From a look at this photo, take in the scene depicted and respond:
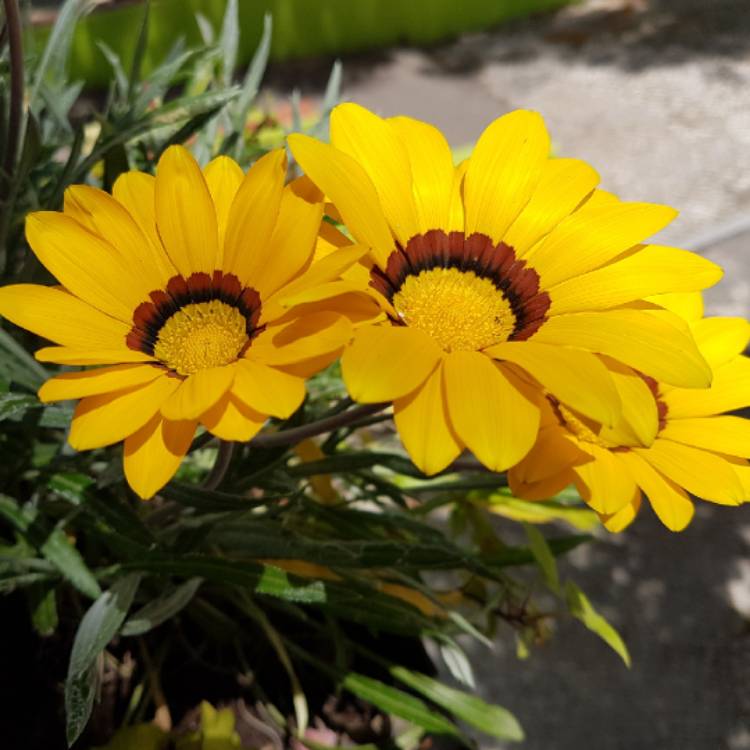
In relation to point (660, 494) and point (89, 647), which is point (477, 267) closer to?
point (660, 494)

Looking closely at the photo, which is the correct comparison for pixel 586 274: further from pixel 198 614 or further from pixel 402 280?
pixel 198 614

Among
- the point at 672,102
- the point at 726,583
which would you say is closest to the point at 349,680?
the point at 726,583

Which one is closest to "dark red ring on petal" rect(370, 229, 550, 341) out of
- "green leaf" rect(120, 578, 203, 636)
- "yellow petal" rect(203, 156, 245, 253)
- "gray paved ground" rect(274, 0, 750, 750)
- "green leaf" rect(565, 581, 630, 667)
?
"yellow petal" rect(203, 156, 245, 253)

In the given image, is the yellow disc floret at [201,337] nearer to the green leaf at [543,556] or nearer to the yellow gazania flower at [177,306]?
the yellow gazania flower at [177,306]

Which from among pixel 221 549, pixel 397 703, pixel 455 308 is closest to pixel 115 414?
pixel 455 308

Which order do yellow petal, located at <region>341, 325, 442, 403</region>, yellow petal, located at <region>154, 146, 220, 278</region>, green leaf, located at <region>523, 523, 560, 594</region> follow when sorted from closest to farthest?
yellow petal, located at <region>341, 325, 442, 403</region>, yellow petal, located at <region>154, 146, 220, 278</region>, green leaf, located at <region>523, 523, 560, 594</region>

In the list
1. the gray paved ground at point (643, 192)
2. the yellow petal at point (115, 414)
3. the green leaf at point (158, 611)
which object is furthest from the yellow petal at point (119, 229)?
the gray paved ground at point (643, 192)

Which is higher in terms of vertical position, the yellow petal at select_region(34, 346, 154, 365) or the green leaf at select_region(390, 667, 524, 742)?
the yellow petal at select_region(34, 346, 154, 365)

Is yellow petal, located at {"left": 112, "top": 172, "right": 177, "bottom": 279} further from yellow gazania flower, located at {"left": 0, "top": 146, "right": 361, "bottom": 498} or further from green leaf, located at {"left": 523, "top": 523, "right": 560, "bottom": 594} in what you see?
green leaf, located at {"left": 523, "top": 523, "right": 560, "bottom": 594}
